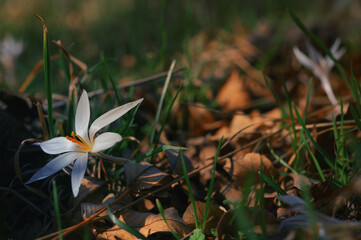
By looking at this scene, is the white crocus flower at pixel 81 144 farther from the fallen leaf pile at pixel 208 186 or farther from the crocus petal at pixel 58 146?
the fallen leaf pile at pixel 208 186

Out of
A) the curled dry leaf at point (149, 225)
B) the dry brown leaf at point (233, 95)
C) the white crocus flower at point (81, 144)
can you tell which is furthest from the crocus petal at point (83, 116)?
the dry brown leaf at point (233, 95)

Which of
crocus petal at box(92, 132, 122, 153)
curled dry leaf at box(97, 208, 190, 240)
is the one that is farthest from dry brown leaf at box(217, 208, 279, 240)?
crocus petal at box(92, 132, 122, 153)

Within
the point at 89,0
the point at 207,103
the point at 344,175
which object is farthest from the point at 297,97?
the point at 89,0

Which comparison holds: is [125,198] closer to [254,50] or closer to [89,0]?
[254,50]

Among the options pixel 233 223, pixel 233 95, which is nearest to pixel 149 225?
pixel 233 223

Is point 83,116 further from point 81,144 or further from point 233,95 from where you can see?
point 233,95

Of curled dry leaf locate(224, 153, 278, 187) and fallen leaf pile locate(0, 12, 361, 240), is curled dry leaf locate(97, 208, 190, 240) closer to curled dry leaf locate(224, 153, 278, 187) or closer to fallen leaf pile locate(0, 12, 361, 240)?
fallen leaf pile locate(0, 12, 361, 240)
